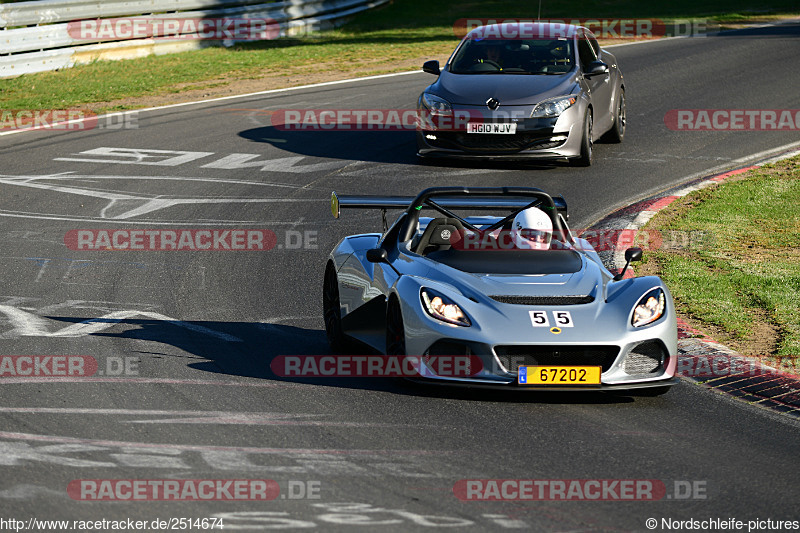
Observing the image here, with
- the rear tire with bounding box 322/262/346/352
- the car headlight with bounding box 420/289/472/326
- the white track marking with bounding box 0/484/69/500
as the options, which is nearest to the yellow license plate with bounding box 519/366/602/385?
the car headlight with bounding box 420/289/472/326

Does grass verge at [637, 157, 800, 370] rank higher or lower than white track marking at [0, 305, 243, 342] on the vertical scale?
lower

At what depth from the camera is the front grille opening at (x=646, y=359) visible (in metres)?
8.15

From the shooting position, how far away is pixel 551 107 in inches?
643

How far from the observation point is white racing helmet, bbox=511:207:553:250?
30.2 feet

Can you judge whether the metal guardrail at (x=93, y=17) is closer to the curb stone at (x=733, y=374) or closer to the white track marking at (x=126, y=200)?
the white track marking at (x=126, y=200)

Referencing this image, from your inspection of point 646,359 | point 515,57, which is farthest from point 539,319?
point 515,57

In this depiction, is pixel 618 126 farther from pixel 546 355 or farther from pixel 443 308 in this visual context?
pixel 546 355

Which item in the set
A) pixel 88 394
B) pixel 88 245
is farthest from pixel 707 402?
pixel 88 245

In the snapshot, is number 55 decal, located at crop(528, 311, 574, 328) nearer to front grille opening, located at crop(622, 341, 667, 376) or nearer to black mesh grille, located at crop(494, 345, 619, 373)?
black mesh grille, located at crop(494, 345, 619, 373)

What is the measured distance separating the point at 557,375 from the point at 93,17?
1916cm

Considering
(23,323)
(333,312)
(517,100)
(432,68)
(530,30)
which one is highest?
(530,30)

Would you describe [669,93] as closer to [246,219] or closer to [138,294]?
[246,219]

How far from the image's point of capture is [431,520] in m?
5.89

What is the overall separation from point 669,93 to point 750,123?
242 cm
